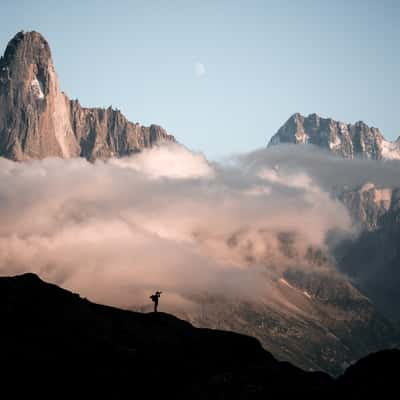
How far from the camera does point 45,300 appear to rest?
153500mm

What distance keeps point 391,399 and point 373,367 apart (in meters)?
13.8

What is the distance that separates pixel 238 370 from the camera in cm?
13950

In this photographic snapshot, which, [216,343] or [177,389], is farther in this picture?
[216,343]

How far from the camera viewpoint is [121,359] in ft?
457

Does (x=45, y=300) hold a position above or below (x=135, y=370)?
above

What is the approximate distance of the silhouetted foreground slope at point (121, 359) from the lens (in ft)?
419

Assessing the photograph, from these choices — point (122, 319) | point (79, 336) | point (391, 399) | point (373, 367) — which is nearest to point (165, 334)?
point (122, 319)

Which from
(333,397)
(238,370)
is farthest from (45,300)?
(333,397)

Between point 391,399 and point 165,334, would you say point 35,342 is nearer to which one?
point 165,334

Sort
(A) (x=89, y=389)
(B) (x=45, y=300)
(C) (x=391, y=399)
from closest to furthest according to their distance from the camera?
(C) (x=391, y=399), (A) (x=89, y=389), (B) (x=45, y=300)

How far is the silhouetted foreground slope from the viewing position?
128 m

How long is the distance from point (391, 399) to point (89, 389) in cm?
4451

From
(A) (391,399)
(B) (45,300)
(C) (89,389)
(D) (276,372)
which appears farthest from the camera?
(B) (45,300)

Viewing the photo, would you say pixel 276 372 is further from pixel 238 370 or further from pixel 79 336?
pixel 79 336
